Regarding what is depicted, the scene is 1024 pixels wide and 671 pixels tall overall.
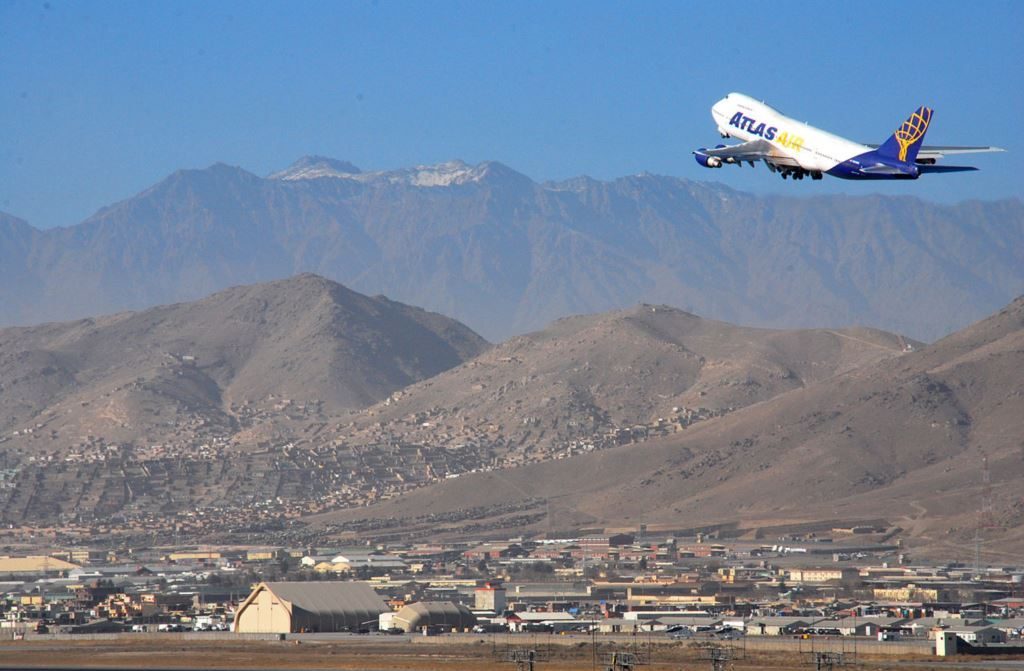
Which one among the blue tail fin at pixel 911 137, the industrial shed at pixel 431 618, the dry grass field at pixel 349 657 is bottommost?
the dry grass field at pixel 349 657

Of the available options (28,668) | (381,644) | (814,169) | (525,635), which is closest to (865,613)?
(525,635)

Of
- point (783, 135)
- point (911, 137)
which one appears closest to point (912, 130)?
point (911, 137)

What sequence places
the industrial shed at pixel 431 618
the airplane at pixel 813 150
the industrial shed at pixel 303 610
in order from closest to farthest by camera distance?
the airplane at pixel 813 150 → the industrial shed at pixel 303 610 → the industrial shed at pixel 431 618

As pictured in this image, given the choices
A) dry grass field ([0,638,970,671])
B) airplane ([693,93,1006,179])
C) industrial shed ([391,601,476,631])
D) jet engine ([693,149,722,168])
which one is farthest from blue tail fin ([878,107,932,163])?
industrial shed ([391,601,476,631])

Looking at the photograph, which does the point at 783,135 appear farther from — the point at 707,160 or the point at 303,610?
the point at 303,610

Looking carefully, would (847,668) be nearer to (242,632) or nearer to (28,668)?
(28,668)

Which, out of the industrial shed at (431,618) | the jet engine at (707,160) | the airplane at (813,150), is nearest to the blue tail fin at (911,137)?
the airplane at (813,150)

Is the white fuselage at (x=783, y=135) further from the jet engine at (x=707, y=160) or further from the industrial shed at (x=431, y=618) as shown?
the industrial shed at (x=431, y=618)
